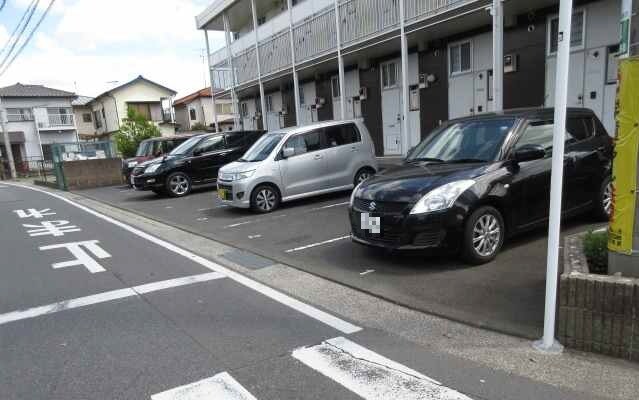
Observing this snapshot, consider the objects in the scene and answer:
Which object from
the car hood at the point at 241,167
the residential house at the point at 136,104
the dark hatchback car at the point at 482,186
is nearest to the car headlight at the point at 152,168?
the car hood at the point at 241,167

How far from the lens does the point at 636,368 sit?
9.16 ft

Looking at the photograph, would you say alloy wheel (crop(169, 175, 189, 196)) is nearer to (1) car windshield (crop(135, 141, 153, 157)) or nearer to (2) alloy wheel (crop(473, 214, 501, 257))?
(1) car windshield (crop(135, 141, 153, 157))

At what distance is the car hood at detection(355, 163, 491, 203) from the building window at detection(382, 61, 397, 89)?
9.89 meters

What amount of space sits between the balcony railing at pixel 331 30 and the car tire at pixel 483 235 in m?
6.19

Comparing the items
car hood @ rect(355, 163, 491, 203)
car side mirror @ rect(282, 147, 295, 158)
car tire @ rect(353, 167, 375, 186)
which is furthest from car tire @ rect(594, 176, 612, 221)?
car side mirror @ rect(282, 147, 295, 158)

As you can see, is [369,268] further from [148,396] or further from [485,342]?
[148,396]

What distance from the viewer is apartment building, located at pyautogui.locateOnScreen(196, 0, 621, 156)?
913 centimetres

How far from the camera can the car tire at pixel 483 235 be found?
459 centimetres

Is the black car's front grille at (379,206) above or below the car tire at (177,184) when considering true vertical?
above

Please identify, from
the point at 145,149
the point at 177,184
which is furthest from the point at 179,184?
the point at 145,149

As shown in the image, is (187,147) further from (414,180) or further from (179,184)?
(414,180)

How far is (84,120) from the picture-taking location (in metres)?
47.9

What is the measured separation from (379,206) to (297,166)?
4.59 meters

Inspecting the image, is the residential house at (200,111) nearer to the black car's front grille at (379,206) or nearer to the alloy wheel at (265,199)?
the alloy wheel at (265,199)
